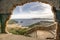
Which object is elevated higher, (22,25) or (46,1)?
(46,1)

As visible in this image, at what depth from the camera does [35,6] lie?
8203 millimetres

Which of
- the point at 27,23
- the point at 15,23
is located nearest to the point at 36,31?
the point at 27,23

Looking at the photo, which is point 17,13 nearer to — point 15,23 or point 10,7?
point 15,23

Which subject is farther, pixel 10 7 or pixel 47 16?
pixel 47 16

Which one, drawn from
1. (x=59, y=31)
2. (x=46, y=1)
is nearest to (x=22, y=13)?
(x=46, y=1)

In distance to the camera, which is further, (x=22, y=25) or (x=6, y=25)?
(x=22, y=25)

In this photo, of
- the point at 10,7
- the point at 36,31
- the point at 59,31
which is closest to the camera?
the point at 59,31

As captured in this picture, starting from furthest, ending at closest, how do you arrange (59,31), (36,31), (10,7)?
(36,31) → (10,7) → (59,31)

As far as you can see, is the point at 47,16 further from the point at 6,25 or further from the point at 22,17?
the point at 6,25

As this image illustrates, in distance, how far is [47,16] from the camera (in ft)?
26.9

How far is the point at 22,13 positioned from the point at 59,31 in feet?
8.08

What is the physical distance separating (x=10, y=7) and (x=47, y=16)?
6.48 ft

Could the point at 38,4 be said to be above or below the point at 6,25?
above

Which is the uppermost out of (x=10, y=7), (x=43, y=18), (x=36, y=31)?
(x=10, y=7)
